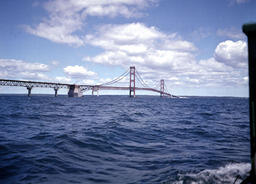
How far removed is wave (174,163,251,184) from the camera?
3748mm

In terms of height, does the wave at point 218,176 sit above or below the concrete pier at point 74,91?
below

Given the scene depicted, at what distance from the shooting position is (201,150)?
6184 millimetres

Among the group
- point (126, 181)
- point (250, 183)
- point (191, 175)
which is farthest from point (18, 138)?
point (250, 183)

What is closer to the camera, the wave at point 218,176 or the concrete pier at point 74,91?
the wave at point 218,176

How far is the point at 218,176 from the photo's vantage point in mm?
3951

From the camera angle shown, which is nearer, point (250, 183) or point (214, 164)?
point (250, 183)

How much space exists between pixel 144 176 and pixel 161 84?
415 feet

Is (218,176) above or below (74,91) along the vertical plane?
below

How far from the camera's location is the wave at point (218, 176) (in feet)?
12.3

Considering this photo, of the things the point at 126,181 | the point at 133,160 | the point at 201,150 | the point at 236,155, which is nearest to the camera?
the point at 126,181

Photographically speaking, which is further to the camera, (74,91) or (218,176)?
(74,91)

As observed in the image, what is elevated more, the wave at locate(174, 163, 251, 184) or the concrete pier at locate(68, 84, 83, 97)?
the concrete pier at locate(68, 84, 83, 97)

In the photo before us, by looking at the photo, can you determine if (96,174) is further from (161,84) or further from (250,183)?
(161,84)

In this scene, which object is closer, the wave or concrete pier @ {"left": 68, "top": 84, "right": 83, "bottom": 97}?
the wave
